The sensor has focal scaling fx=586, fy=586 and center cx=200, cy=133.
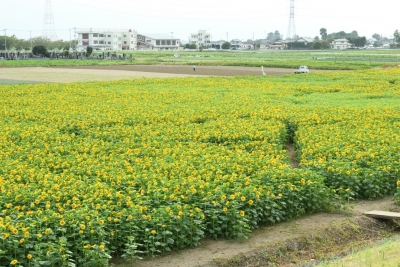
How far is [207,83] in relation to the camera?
36.0 meters

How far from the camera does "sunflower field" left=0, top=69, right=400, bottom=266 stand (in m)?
8.84

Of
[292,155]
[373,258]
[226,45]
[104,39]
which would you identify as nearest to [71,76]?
[292,155]

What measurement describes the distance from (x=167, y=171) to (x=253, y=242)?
297 cm

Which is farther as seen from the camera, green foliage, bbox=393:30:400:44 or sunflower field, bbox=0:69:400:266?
green foliage, bbox=393:30:400:44

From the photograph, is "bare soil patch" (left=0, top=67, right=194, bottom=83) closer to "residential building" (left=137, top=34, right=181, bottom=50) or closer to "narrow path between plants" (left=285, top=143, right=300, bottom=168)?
"narrow path between plants" (left=285, top=143, right=300, bottom=168)

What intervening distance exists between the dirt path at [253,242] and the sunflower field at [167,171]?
0.52 ft

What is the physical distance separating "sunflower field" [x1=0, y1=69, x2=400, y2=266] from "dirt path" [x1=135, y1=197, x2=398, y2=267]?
0.16 metres

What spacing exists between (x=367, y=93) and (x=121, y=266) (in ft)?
77.0

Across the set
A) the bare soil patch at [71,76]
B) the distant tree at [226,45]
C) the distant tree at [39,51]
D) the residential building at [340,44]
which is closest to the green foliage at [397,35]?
the residential building at [340,44]

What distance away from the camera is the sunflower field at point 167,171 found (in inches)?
348

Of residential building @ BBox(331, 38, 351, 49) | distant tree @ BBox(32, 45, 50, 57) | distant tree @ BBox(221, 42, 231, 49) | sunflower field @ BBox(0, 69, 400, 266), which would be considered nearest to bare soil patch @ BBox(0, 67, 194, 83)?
sunflower field @ BBox(0, 69, 400, 266)

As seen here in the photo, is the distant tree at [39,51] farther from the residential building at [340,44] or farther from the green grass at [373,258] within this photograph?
the residential building at [340,44]

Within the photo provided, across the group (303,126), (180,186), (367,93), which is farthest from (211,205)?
(367,93)

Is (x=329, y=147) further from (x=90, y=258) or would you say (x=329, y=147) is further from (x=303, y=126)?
(x=90, y=258)
